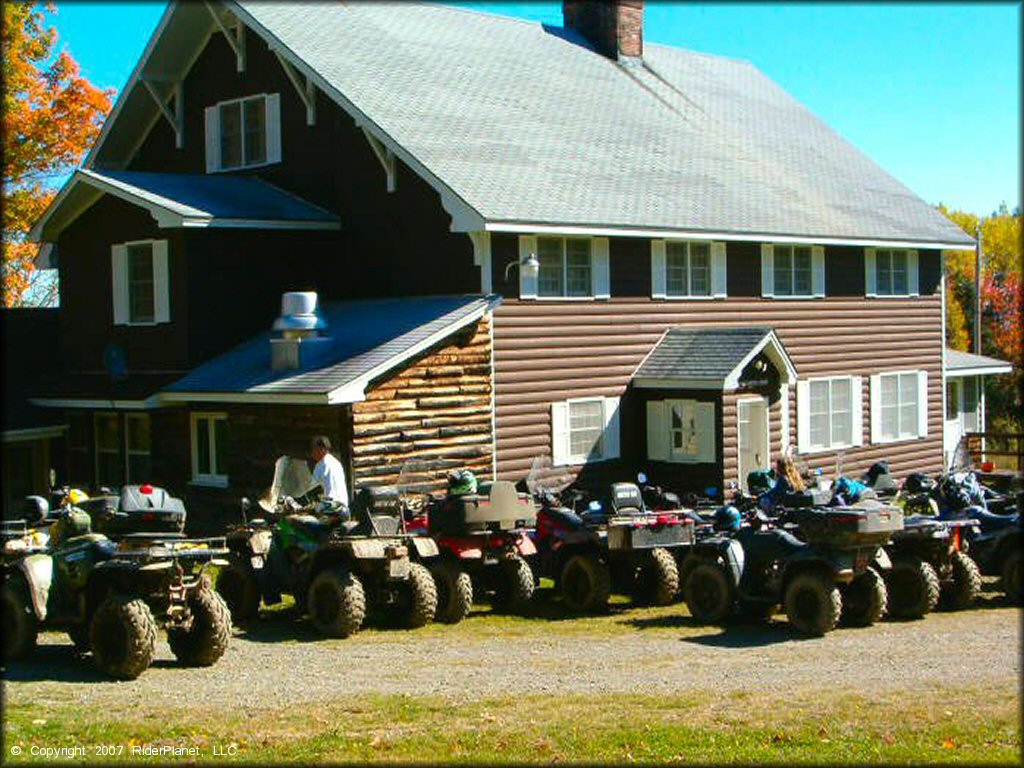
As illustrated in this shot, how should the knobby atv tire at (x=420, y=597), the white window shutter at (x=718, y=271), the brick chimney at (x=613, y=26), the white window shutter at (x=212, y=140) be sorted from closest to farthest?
the knobby atv tire at (x=420, y=597) → the white window shutter at (x=718, y=271) → the white window shutter at (x=212, y=140) → the brick chimney at (x=613, y=26)

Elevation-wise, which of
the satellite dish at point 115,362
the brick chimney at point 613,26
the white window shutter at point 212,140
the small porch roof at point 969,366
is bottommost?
the small porch roof at point 969,366

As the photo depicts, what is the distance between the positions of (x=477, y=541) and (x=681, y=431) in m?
8.92

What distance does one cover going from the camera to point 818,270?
2716cm

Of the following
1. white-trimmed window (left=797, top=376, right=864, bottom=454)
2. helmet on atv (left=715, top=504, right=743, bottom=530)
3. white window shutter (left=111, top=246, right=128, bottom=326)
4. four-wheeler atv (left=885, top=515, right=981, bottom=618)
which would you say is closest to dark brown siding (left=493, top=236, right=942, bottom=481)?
white-trimmed window (left=797, top=376, right=864, bottom=454)

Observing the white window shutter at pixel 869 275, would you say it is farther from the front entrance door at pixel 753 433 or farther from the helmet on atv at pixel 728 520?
the helmet on atv at pixel 728 520

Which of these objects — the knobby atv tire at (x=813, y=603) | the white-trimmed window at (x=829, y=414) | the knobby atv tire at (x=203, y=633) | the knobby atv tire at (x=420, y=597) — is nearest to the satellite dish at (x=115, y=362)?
the knobby atv tire at (x=420, y=597)

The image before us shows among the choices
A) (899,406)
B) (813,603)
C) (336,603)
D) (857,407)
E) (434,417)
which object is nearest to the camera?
(813,603)

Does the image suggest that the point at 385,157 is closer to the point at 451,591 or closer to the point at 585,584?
the point at 585,584

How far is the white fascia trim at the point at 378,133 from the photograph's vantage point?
20656mm

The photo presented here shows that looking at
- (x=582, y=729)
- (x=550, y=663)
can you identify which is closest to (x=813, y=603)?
(x=550, y=663)

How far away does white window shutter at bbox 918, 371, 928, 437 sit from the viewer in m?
29.7

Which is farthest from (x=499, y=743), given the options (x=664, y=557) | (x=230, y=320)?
(x=230, y=320)

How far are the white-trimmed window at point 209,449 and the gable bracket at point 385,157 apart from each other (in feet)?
15.6

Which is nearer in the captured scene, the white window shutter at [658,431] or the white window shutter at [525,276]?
the white window shutter at [525,276]
